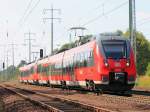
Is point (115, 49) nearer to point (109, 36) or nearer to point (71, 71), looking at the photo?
point (109, 36)

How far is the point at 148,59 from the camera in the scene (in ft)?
401

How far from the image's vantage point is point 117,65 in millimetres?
28797

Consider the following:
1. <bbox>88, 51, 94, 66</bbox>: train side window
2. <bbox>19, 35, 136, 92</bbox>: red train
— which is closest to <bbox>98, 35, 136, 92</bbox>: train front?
<bbox>19, 35, 136, 92</bbox>: red train

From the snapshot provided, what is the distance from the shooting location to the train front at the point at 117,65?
28.5m

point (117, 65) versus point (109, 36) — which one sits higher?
point (109, 36)

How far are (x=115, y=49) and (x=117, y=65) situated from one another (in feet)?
3.34

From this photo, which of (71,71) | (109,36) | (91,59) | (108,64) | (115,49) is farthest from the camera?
(71,71)

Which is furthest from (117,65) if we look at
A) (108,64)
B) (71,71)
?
(71,71)

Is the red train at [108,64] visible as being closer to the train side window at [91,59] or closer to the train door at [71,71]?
the train side window at [91,59]

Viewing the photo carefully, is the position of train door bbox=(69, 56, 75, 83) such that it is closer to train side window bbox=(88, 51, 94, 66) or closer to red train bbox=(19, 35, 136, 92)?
red train bbox=(19, 35, 136, 92)

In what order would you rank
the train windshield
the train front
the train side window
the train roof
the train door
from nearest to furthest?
the train front, the train windshield, the train roof, the train side window, the train door

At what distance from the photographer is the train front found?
1121 inches

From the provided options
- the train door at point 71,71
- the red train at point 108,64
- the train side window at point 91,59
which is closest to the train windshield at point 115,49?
the red train at point 108,64

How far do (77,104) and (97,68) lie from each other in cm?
652
